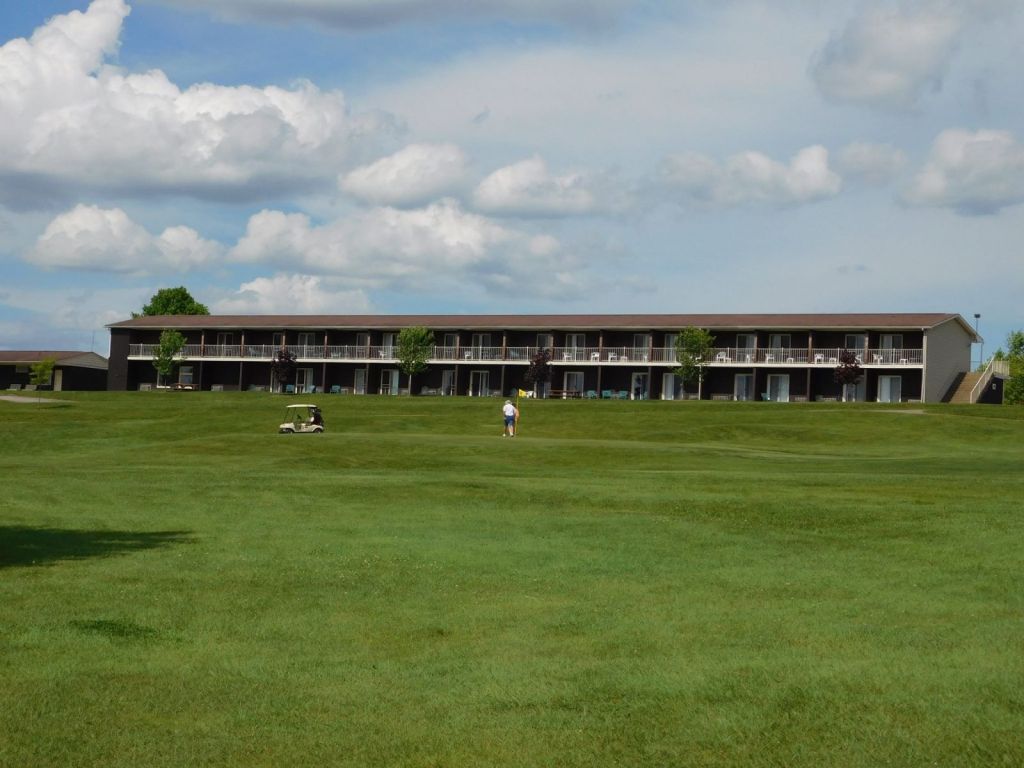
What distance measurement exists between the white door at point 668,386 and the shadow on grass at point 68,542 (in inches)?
2706

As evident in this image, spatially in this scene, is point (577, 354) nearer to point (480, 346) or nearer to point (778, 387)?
point (480, 346)

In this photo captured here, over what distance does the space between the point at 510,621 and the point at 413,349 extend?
7533 cm

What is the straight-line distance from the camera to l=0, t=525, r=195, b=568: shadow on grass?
15000 mm

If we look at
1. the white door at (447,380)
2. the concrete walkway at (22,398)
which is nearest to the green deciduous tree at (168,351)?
the concrete walkway at (22,398)

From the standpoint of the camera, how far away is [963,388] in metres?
82.2

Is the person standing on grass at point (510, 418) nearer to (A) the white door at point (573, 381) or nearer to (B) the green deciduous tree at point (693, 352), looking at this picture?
(B) the green deciduous tree at point (693, 352)

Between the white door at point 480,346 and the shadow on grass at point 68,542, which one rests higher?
the white door at point 480,346

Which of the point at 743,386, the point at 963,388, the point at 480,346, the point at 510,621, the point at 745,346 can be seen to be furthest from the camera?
the point at 480,346

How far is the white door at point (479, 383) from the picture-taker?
8919 cm

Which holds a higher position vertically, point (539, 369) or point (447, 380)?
point (539, 369)

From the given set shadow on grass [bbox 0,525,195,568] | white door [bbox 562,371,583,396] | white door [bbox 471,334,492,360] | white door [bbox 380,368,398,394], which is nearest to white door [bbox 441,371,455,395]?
white door [bbox 471,334,492,360]

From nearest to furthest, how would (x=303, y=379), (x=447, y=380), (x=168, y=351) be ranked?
(x=447, y=380), (x=168, y=351), (x=303, y=379)

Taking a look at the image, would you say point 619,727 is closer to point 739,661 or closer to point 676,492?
point 739,661

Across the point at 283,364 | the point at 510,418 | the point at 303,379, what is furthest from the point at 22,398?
the point at 510,418
